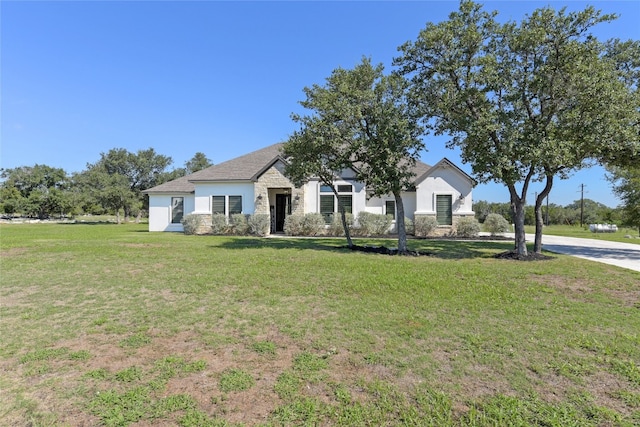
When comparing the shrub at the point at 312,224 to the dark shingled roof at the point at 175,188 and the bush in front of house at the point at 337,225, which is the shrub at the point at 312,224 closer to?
the bush in front of house at the point at 337,225

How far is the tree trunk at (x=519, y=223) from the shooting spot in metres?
11.7

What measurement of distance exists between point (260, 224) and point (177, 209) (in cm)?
810

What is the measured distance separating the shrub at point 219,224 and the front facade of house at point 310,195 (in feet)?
2.02

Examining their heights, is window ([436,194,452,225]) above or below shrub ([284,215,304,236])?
above

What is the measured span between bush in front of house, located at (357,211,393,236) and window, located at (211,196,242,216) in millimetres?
8399

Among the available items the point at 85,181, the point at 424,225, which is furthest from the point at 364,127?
the point at 85,181

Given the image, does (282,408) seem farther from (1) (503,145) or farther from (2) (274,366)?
(1) (503,145)

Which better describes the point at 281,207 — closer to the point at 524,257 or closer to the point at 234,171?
the point at 234,171

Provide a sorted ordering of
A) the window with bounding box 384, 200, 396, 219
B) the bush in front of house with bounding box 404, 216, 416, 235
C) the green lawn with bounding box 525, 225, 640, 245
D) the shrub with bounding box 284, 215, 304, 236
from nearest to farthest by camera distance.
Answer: the shrub with bounding box 284, 215, 304, 236 < the bush in front of house with bounding box 404, 216, 416, 235 < the green lawn with bounding box 525, 225, 640, 245 < the window with bounding box 384, 200, 396, 219

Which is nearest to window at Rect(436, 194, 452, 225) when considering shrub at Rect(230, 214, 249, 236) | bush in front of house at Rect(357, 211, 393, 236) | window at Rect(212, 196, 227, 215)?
bush in front of house at Rect(357, 211, 393, 236)

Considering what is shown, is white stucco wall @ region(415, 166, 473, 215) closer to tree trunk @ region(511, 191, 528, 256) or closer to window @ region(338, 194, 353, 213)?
window @ region(338, 194, 353, 213)

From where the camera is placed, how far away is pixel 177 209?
2489 centimetres

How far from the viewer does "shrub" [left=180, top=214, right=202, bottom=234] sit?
73.5 ft

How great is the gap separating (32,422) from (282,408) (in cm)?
221
